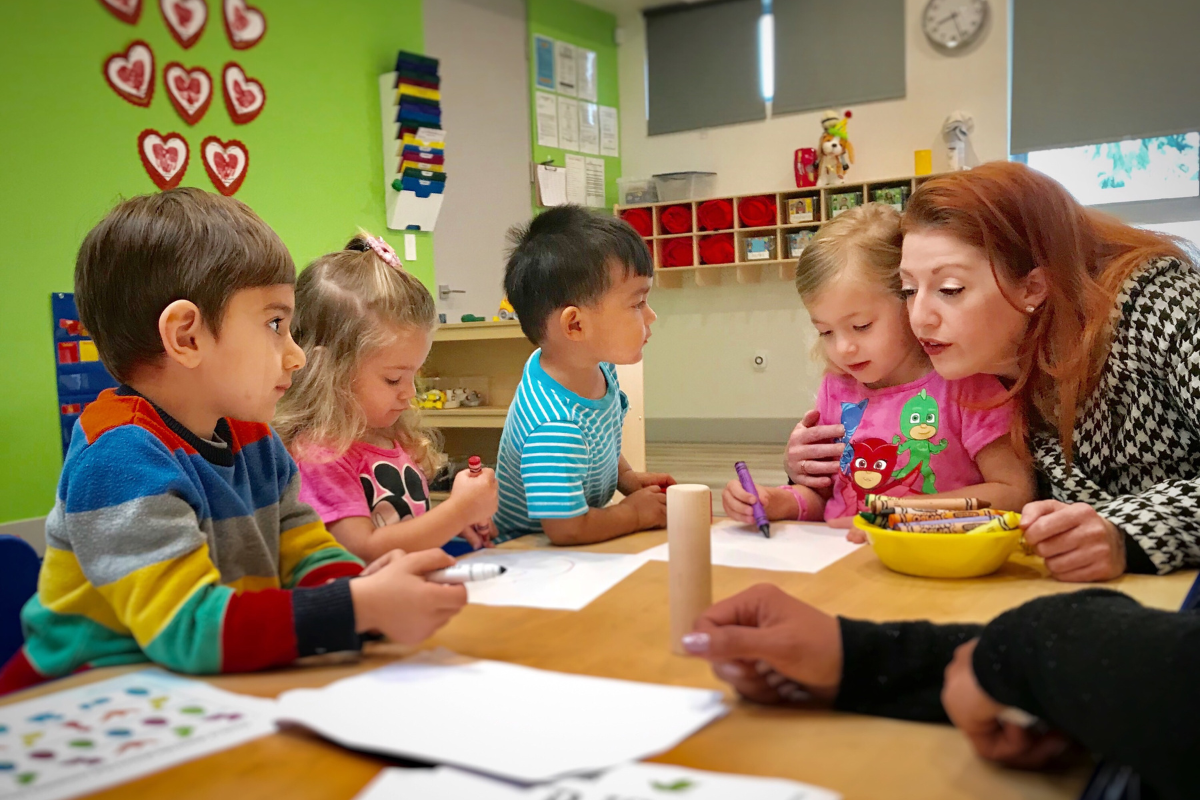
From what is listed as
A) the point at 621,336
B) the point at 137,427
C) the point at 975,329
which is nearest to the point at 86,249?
the point at 137,427

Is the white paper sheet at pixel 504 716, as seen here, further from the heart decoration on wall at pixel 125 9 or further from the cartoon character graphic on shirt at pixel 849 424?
the heart decoration on wall at pixel 125 9

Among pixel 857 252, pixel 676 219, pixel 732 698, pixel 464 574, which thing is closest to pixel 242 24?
pixel 676 219

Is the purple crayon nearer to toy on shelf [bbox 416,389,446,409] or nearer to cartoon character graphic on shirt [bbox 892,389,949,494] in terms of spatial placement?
cartoon character graphic on shirt [bbox 892,389,949,494]

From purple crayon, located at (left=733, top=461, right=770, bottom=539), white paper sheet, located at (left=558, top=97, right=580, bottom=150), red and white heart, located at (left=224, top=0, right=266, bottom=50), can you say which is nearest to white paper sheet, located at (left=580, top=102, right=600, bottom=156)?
white paper sheet, located at (left=558, top=97, right=580, bottom=150)

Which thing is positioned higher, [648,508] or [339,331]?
[339,331]

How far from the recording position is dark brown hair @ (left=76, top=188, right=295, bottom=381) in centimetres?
97

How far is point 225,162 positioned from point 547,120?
8.66ft

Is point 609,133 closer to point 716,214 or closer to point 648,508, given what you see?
point 716,214

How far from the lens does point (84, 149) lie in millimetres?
3783

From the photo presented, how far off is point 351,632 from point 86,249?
1.63 ft

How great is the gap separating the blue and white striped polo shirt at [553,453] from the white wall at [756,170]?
4.39 meters

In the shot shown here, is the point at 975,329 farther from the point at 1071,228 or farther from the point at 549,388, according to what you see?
the point at 549,388

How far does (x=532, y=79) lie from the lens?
6.27 meters

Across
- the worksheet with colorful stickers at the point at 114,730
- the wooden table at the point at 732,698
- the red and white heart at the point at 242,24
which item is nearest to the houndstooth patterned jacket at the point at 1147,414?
the wooden table at the point at 732,698
